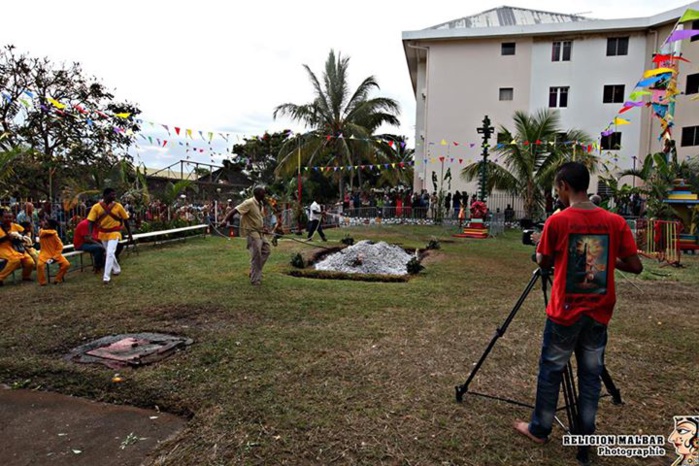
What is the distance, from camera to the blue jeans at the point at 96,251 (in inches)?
314

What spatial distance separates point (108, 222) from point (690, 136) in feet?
85.3

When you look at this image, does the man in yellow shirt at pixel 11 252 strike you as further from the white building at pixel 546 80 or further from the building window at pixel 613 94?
the building window at pixel 613 94

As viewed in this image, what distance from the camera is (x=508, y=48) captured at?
944 inches

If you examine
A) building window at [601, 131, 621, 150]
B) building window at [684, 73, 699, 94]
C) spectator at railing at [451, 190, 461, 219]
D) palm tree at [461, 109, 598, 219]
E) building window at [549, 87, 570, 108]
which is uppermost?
building window at [684, 73, 699, 94]

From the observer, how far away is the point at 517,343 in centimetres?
468

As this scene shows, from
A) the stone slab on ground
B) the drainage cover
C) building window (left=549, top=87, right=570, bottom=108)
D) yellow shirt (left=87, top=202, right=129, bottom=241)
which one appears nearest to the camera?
the stone slab on ground

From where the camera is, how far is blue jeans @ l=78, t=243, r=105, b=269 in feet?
26.1

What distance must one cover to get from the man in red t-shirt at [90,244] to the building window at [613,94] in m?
24.2

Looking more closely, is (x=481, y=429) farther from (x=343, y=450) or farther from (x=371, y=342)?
(x=371, y=342)

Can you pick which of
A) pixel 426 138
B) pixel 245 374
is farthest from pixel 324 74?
pixel 245 374

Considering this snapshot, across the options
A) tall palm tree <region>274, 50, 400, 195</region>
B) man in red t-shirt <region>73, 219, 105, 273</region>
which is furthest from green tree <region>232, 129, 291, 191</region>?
man in red t-shirt <region>73, 219, 105, 273</region>

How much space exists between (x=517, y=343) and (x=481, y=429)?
1.90m

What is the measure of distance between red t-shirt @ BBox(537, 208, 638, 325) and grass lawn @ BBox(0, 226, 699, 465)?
94 centimetres

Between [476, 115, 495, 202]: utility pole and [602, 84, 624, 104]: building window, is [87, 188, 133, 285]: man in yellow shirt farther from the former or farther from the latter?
[602, 84, 624, 104]: building window
